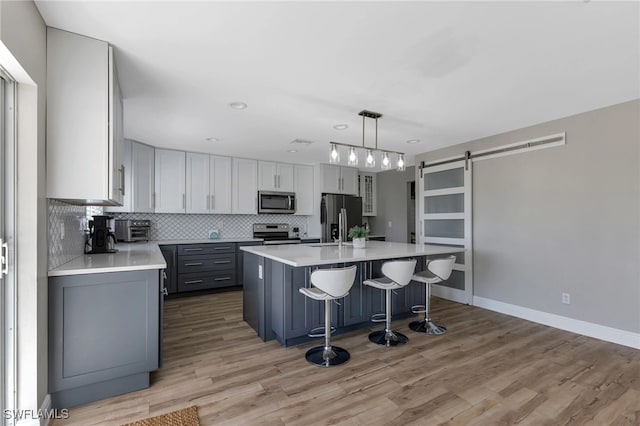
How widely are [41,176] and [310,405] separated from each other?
2154mm

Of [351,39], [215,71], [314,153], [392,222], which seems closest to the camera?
[351,39]

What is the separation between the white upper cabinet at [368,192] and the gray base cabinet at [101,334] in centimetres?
531

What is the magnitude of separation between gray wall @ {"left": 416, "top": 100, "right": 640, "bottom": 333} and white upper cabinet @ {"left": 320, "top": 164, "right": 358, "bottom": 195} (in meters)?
2.62

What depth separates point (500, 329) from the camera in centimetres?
334

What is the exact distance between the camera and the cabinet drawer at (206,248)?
475cm

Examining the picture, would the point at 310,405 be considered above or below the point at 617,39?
below

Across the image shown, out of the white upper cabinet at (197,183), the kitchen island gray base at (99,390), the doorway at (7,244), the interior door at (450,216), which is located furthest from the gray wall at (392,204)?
the doorway at (7,244)

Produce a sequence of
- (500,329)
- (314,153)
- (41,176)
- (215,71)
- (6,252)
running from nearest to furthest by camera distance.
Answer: (6,252) → (41,176) → (215,71) → (500,329) → (314,153)

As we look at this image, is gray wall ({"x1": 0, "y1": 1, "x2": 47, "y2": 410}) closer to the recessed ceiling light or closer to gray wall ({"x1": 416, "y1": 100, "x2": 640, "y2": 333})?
the recessed ceiling light

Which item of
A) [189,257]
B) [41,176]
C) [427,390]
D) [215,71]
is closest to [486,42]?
[215,71]

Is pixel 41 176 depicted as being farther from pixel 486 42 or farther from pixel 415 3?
pixel 486 42

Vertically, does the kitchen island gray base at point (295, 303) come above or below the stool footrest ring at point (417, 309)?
above

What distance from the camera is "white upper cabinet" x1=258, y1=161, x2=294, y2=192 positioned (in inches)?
224

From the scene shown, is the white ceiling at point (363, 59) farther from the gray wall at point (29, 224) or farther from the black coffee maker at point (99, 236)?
the black coffee maker at point (99, 236)
